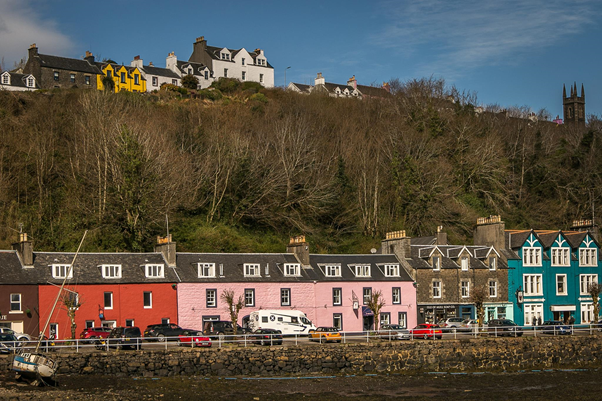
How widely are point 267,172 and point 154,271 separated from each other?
66.0ft

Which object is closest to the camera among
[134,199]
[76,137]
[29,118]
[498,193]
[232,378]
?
[232,378]

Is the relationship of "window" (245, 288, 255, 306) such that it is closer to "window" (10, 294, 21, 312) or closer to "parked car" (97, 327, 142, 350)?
"parked car" (97, 327, 142, 350)

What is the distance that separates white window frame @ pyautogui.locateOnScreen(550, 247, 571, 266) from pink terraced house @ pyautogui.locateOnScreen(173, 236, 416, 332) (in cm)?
1431

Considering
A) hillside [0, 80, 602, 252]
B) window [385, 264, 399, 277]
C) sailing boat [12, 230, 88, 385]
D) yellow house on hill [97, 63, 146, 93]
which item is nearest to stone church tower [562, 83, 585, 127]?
hillside [0, 80, 602, 252]

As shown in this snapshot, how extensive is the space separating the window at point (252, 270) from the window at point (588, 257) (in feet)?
95.5

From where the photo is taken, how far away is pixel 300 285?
172 feet

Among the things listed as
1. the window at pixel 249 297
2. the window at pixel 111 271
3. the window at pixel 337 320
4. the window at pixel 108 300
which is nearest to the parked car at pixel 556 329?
the window at pixel 337 320

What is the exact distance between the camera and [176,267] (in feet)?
165

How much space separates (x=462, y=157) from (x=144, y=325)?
1690 inches

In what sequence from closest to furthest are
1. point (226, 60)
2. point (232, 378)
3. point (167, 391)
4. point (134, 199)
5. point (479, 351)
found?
point (167, 391), point (232, 378), point (479, 351), point (134, 199), point (226, 60)

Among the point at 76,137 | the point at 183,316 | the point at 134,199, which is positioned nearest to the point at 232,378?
the point at 183,316

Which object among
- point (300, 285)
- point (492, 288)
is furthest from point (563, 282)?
point (300, 285)

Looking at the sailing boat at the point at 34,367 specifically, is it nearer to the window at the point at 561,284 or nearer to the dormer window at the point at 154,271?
the dormer window at the point at 154,271

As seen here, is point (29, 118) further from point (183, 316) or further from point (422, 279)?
point (422, 279)
